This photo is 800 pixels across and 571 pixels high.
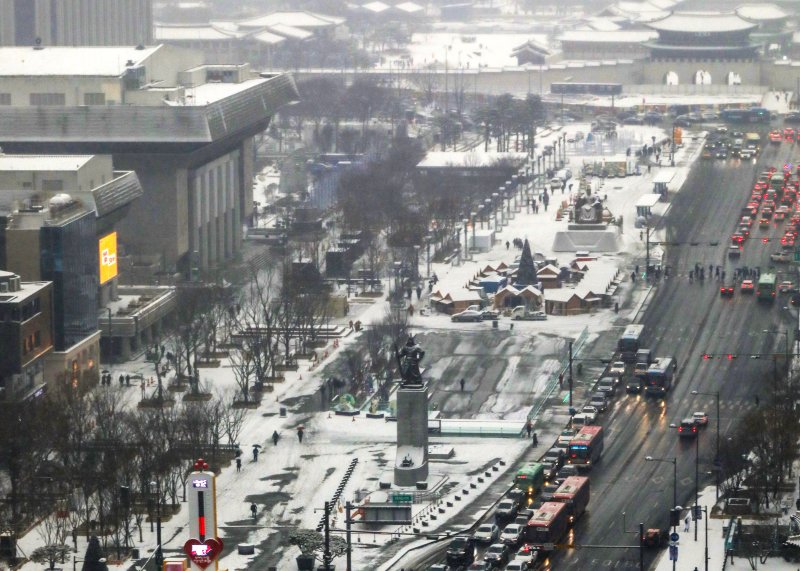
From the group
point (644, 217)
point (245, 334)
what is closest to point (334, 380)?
point (245, 334)

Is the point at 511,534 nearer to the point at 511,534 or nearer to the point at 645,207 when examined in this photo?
the point at 511,534

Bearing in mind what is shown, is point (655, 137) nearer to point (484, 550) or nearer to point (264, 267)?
point (264, 267)

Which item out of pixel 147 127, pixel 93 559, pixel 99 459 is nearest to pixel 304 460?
pixel 99 459

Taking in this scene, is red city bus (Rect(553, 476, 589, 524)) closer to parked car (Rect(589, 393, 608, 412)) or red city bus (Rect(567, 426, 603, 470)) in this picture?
red city bus (Rect(567, 426, 603, 470))

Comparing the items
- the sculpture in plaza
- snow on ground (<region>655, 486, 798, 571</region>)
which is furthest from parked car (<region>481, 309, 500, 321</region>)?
snow on ground (<region>655, 486, 798, 571</region>)

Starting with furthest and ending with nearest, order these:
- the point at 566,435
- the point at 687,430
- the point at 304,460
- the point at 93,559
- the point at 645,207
A: the point at 645,207 < the point at 687,430 < the point at 566,435 < the point at 304,460 < the point at 93,559

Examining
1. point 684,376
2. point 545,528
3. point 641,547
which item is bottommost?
point 684,376
